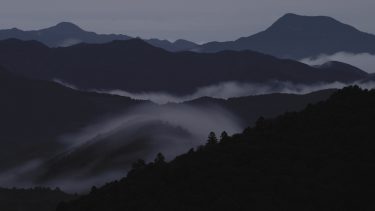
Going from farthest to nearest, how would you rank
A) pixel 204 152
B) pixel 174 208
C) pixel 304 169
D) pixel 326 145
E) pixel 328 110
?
1. pixel 328 110
2. pixel 204 152
3. pixel 326 145
4. pixel 304 169
5. pixel 174 208

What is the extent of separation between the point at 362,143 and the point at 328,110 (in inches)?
1166

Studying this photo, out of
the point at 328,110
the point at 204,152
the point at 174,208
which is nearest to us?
the point at 174,208

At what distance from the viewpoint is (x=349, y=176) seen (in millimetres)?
96500

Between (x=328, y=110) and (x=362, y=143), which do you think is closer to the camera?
(x=362, y=143)

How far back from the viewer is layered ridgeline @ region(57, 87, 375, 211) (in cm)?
9275

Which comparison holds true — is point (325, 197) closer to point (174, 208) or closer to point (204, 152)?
point (174, 208)

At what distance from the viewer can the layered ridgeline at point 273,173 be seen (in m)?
92.8

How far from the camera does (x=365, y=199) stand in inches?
3536

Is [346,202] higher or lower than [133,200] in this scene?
lower

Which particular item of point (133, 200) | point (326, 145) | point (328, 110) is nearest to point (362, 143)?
point (326, 145)

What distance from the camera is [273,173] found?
104 metres

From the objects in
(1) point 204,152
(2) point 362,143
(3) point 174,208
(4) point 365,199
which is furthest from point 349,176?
(1) point 204,152

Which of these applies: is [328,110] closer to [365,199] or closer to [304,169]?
[304,169]

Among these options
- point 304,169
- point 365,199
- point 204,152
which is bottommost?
point 365,199
